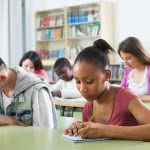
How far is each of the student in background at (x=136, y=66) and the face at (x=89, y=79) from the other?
205cm

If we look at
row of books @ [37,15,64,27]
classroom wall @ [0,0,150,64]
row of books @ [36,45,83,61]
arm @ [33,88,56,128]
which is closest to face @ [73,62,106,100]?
arm @ [33,88,56,128]

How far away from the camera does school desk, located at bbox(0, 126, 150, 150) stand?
140 cm

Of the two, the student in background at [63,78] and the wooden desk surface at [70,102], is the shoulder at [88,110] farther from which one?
the student in background at [63,78]

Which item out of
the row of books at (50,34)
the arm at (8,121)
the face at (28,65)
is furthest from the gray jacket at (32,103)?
the row of books at (50,34)

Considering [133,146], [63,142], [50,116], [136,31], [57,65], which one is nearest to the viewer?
[133,146]

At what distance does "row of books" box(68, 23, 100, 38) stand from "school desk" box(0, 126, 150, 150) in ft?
16.6

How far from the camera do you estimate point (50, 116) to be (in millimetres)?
2186

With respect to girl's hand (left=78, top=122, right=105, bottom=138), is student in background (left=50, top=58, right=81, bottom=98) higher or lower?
lower

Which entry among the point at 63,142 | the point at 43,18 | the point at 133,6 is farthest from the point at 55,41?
the point at 63,142

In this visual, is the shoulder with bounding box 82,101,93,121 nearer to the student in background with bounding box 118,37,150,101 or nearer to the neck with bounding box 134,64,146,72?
the student in background with bounding box 118,37,150,101

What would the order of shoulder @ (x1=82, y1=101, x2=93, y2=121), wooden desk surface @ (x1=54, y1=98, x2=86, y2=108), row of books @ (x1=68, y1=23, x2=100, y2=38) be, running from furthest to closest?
row of books @ (x1=68, y1=23, x2=100, y2=38)
wooden desk surface @ (x1=54, y1=98, x2=86, y2=108)
shoulder @ (x1=82, y1=101, x2=93, y2=121)

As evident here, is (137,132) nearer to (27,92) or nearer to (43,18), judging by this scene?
(27,92)

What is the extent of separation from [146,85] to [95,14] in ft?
9.89

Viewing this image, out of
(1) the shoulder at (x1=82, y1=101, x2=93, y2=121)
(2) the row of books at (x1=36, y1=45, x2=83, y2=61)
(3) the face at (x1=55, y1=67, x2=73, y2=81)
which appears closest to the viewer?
(1) the shoulder at (x1=82, y1=101, x2=93, y2=121)
